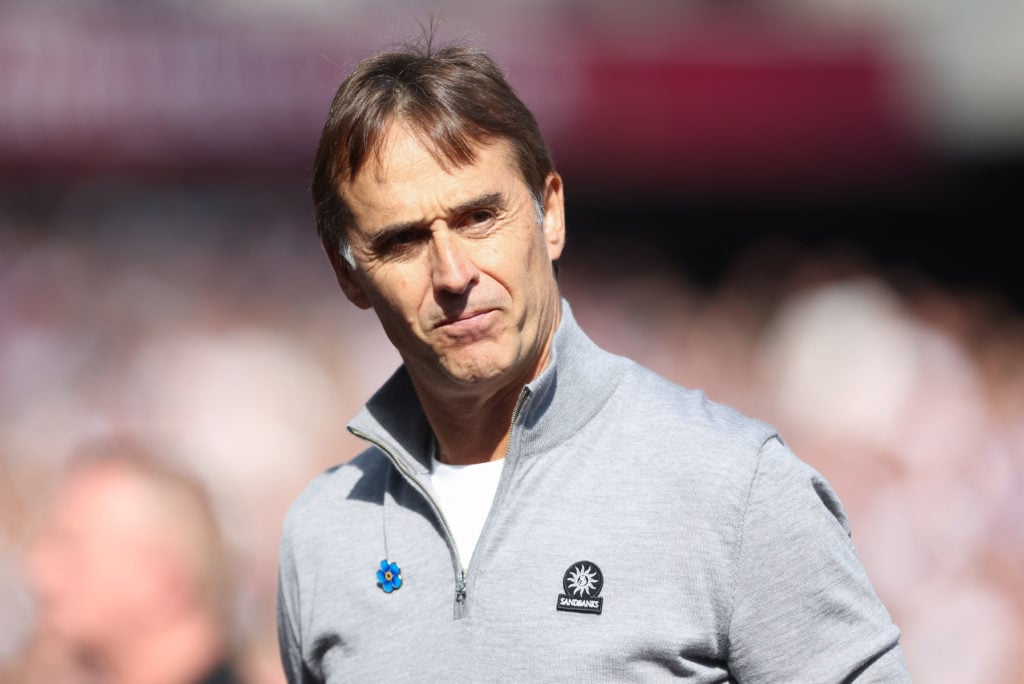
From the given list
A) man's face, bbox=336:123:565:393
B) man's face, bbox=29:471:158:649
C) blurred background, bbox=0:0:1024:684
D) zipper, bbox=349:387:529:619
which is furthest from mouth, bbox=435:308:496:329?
blurred background, bbox=0:0:1024:684

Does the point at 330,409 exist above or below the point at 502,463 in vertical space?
below

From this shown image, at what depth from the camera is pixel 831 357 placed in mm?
7684

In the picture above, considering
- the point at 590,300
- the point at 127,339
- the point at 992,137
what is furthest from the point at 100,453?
the point at 992,137

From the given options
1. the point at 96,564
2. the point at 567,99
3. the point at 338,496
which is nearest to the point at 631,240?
the point at 567,99

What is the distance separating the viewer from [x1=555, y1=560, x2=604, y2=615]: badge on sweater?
1.95m

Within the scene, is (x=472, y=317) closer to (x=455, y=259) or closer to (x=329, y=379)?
(x=455, y=259)

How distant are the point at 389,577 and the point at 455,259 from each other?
513mm

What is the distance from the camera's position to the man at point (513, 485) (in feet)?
6.28

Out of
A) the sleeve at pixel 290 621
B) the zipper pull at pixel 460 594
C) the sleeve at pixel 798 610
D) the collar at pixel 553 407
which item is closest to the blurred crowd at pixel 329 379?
the sleeve at pixel 290 621

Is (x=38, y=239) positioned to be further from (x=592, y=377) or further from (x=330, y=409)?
(x=592, y=377)

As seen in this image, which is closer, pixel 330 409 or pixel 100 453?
pixel 100 453

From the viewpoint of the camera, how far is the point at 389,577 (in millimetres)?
2160

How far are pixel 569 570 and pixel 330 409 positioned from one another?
617 centimetres

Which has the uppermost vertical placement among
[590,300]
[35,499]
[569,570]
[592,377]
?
[592,377]
